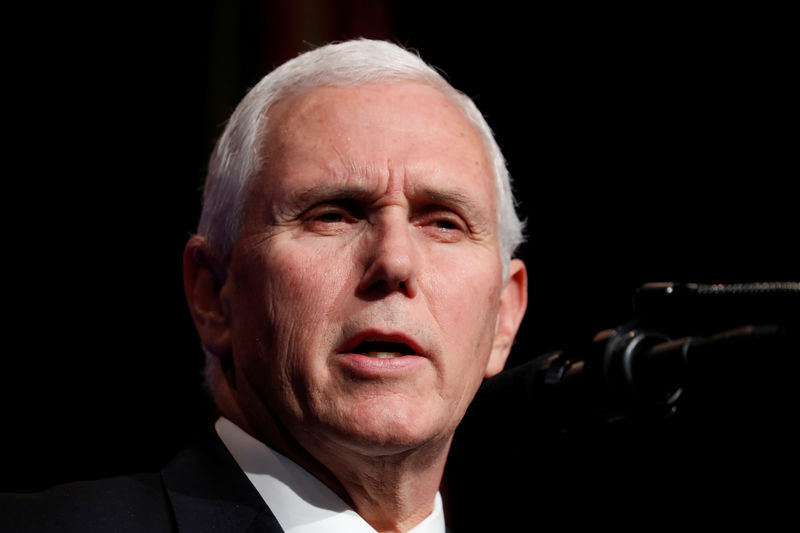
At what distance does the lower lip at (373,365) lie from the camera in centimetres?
173

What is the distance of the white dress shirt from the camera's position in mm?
1860

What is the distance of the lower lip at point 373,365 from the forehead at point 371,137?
0.43 metres

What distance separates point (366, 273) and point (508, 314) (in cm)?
68

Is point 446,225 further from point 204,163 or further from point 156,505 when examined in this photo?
point 204,163

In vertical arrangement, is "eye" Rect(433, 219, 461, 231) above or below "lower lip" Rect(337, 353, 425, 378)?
above

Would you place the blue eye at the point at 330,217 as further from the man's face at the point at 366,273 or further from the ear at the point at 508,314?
the ear at the point at 508,314

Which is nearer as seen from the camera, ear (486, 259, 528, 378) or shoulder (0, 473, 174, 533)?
shoulder (0, 473, 174, 533)

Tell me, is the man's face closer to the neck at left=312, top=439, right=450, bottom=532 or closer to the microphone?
the neck at left=312, top=439, right=450, bottom=532

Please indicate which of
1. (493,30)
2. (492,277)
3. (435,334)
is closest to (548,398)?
(435,334)

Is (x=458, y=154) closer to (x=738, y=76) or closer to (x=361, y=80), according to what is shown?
(x=361, y=80)

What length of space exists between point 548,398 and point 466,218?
0.66 meters

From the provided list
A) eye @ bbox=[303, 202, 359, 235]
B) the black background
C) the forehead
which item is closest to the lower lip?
eye @ bbox=[303, 202, 359, 235]

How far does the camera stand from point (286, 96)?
6.95ft

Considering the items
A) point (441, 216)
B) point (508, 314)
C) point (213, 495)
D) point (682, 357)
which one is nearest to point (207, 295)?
point (213, 495)
